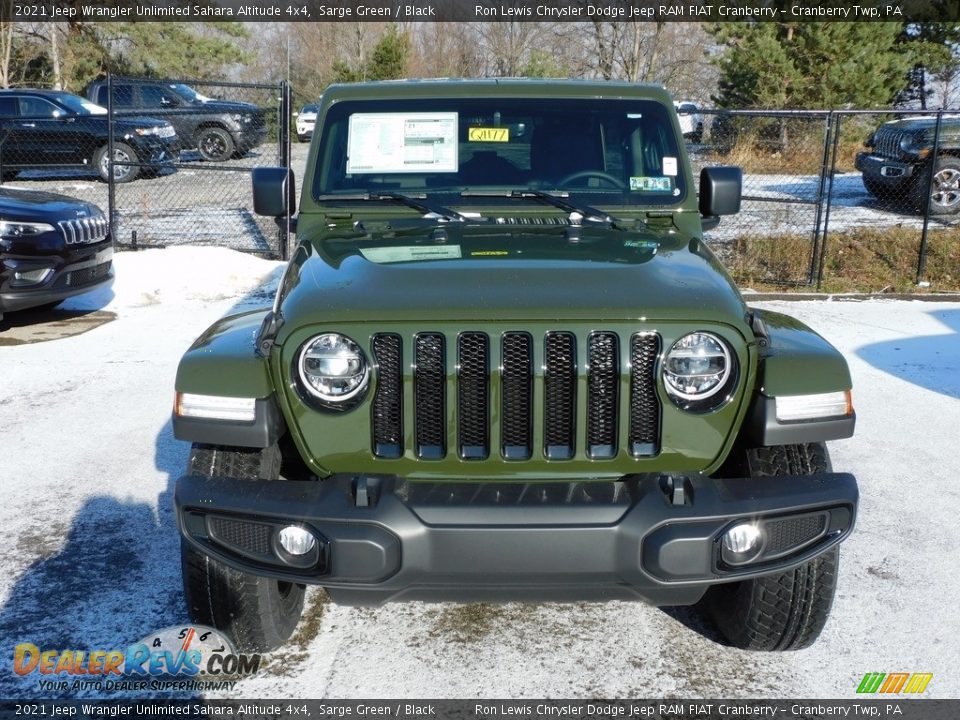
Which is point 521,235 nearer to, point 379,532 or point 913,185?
point 379,532

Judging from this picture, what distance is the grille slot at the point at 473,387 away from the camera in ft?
9.53

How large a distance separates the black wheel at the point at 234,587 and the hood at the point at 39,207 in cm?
581

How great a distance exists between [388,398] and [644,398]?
29.7 inches

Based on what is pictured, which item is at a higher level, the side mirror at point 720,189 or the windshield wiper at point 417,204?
the side mirror at point 720,189

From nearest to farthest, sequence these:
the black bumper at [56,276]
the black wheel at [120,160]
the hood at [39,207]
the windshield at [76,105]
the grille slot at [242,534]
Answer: the grille slot at [242,534] < the black bumper at [56,276] < the hood at [39,207] < the black wheel at [120,160] < the windshield at [76,105]

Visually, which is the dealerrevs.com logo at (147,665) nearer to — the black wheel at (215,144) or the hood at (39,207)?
the hood at (39,207)

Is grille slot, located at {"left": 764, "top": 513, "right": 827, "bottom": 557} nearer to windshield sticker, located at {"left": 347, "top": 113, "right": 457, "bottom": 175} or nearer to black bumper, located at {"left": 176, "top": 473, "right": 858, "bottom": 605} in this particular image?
black bumper, located at {"left": 176, "top": 473, "right": 858, "bottom": 605}

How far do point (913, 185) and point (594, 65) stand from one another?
22495 millimetres

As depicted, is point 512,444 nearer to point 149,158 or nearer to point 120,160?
point 120,160

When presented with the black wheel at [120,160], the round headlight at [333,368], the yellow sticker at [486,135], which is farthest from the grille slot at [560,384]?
the black wheel at [120,160]

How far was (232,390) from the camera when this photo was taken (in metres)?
2.96

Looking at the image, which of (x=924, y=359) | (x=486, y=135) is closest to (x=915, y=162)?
(x=924, y=359)

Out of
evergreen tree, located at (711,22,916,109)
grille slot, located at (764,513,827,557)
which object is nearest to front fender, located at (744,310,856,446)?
grille slot, located at (764,513,827,557)

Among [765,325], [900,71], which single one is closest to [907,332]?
[765,325]
